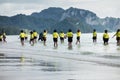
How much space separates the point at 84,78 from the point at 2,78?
285 cm

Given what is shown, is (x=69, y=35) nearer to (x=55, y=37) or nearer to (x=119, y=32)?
(x=55, y=37)

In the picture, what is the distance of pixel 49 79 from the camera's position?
14344 mm

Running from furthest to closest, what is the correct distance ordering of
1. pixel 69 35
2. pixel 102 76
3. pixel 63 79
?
pixel 69 35 → pixel 102 76 → pixel 63 79

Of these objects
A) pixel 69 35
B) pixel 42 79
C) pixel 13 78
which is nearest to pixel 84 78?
pixel 42 79

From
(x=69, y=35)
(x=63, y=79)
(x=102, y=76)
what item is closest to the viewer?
(x=63, y=79)

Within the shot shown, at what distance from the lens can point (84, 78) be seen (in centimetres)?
1477

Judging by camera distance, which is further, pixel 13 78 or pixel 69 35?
pixel 69 35

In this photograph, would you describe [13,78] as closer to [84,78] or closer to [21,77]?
[21,77]

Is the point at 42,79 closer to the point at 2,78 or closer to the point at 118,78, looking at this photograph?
the point at 2,78

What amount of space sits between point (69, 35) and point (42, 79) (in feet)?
109

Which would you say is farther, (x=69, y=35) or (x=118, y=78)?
(x=69, y=35)

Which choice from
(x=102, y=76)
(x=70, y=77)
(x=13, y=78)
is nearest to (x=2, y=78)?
(x=13, y=78)

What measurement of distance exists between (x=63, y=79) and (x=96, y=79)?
112cm

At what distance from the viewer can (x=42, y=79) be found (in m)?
14.3
